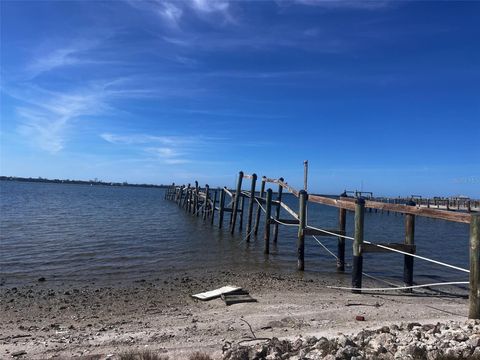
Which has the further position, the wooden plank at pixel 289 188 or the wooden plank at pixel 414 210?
the wooden plank at pixel 289 188

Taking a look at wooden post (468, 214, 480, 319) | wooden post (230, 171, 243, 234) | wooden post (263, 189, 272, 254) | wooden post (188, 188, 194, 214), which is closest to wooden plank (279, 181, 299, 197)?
wooden post (263, 189, 272, 254)

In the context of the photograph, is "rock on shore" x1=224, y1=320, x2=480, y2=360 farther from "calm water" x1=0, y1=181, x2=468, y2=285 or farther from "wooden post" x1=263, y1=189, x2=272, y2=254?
"wooden post" x1=263, y1=189, x2=272, y2=254

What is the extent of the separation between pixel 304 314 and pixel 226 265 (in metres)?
A: 7.10

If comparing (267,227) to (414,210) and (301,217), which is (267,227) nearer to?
(301,217)

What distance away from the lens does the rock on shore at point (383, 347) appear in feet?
15.3

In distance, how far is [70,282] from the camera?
11227mm

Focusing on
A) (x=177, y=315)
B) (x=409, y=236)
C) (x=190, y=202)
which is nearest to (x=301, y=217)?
(x=409, y=236)

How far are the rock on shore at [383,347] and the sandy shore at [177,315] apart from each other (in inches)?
27.5

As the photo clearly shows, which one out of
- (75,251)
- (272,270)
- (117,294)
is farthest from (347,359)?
(75,251)

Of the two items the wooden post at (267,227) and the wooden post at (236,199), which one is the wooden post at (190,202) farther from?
the wooden post at (267,227)

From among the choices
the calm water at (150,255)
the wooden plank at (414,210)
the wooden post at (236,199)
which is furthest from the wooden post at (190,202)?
the wooden plank at (414,210)

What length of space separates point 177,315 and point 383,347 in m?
4.12

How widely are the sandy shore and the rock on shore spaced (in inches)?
27.5

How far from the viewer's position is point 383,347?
4.96 meters
